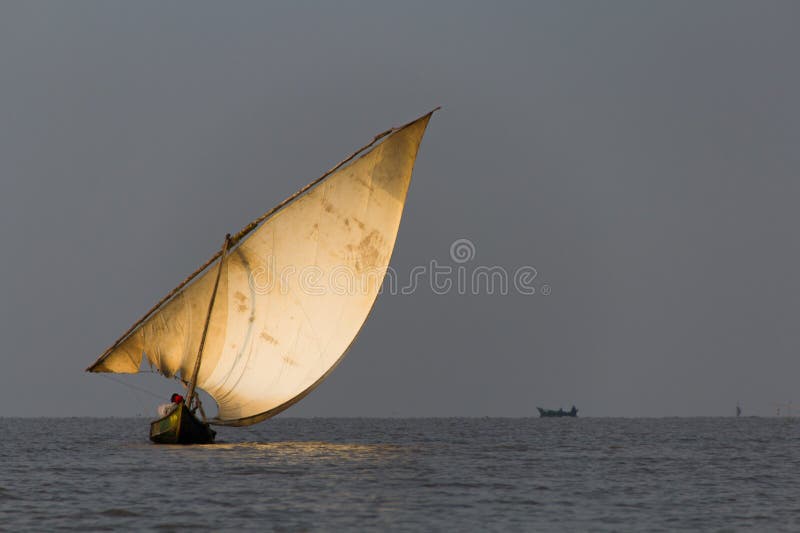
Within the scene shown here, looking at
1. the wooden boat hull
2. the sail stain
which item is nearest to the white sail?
the sail stain

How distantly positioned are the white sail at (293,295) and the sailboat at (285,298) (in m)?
0.04

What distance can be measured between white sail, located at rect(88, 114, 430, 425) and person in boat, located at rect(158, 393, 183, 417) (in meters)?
0.89

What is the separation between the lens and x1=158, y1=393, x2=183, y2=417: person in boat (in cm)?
4441

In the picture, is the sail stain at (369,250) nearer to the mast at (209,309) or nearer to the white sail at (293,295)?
the white sail at (293,295)

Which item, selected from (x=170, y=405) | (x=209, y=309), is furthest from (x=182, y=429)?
(x=209, y=309)

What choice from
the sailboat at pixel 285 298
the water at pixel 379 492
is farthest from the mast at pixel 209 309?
the water at pixel 379 492

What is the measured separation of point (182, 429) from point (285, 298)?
663 cm

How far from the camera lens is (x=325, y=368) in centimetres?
4388

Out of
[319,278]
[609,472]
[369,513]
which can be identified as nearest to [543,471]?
[609,472]

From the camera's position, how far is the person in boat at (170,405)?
146 ft

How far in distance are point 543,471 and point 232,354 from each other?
43.5 feet

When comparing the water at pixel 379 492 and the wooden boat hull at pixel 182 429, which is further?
the wooden boat hull at pixel 182 429

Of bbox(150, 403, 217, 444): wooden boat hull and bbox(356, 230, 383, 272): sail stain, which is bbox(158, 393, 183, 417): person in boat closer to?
bbox(150, 403, 217, 444): wooden boat hull

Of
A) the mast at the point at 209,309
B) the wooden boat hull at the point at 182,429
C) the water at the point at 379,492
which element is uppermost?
the mast at the point at 209,309
